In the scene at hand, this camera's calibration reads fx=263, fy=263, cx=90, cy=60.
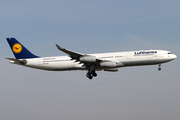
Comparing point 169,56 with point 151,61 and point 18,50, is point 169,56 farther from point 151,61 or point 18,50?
point 18,50

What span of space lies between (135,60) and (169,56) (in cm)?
568

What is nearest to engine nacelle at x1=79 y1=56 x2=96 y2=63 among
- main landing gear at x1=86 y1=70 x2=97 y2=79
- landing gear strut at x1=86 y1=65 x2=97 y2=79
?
landing gear strut at x1=86 y1=65 x2=97 y2=79

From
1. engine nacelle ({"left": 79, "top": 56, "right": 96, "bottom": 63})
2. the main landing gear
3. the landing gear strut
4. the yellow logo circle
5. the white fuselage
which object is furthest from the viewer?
the yellow logo circle

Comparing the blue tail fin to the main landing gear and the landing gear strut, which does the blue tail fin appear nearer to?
the main landing gear

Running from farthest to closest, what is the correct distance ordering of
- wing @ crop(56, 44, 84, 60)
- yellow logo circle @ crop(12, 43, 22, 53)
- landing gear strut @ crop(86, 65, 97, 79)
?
yellow logo circle @ crop(12, 43, 22, 53), landing gear strut @ crop(86, 65, 97, 79), wing @ crop(56, 44, 84, 60)

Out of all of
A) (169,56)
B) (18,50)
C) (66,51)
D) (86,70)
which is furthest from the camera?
(18,50)

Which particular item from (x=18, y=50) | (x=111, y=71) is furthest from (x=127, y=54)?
(x=18, y=50)

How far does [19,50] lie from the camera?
158 ft

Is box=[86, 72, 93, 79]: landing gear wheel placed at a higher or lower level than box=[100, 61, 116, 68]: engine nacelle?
lower

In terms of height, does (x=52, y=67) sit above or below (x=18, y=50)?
below

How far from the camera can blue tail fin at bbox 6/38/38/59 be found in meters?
47.5

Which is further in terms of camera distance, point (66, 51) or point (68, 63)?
point (68, 63)

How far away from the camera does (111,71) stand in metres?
46.9

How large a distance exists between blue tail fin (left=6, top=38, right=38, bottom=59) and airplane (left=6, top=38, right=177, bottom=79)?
118 centimetres
